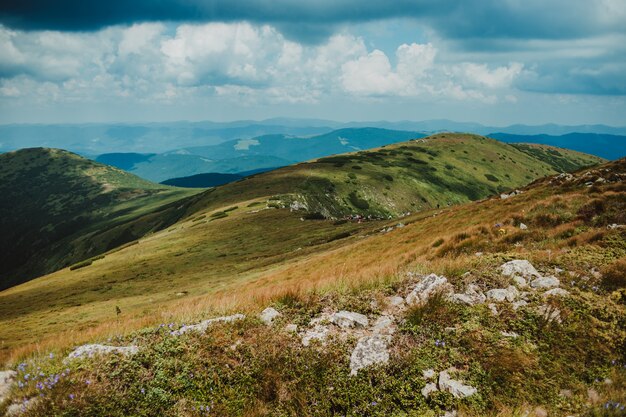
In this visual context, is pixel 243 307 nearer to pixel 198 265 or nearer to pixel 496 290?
pixel 496 290

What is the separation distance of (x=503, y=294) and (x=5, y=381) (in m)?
11.6

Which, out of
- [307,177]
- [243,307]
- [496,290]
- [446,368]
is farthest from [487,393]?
[307,177]

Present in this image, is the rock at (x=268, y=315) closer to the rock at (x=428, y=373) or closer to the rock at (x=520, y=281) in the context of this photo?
the rock at (x=428, y=373)

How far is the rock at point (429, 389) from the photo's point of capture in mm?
6780

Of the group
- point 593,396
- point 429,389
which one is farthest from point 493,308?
point 429,389

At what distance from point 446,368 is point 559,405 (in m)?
1.95

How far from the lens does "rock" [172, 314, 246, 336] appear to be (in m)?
8.45

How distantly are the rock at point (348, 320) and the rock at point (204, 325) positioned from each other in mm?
2411

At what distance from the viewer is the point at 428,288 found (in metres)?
9.98

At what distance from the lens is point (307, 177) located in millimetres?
129125

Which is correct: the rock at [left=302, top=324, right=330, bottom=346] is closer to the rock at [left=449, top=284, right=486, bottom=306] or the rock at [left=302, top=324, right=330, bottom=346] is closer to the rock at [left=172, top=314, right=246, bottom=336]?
the rock at [left=172, top=314, right=246, bottom=336]

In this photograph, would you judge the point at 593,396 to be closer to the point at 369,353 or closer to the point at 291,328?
the point at 369,353

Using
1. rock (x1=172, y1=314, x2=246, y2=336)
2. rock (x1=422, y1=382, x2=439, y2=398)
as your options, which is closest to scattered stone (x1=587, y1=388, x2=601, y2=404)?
rock (x1=422, y1=382, x2=439, y2=398)

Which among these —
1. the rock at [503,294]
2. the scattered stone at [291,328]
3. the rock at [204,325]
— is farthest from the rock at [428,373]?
the rock at [204,325]
